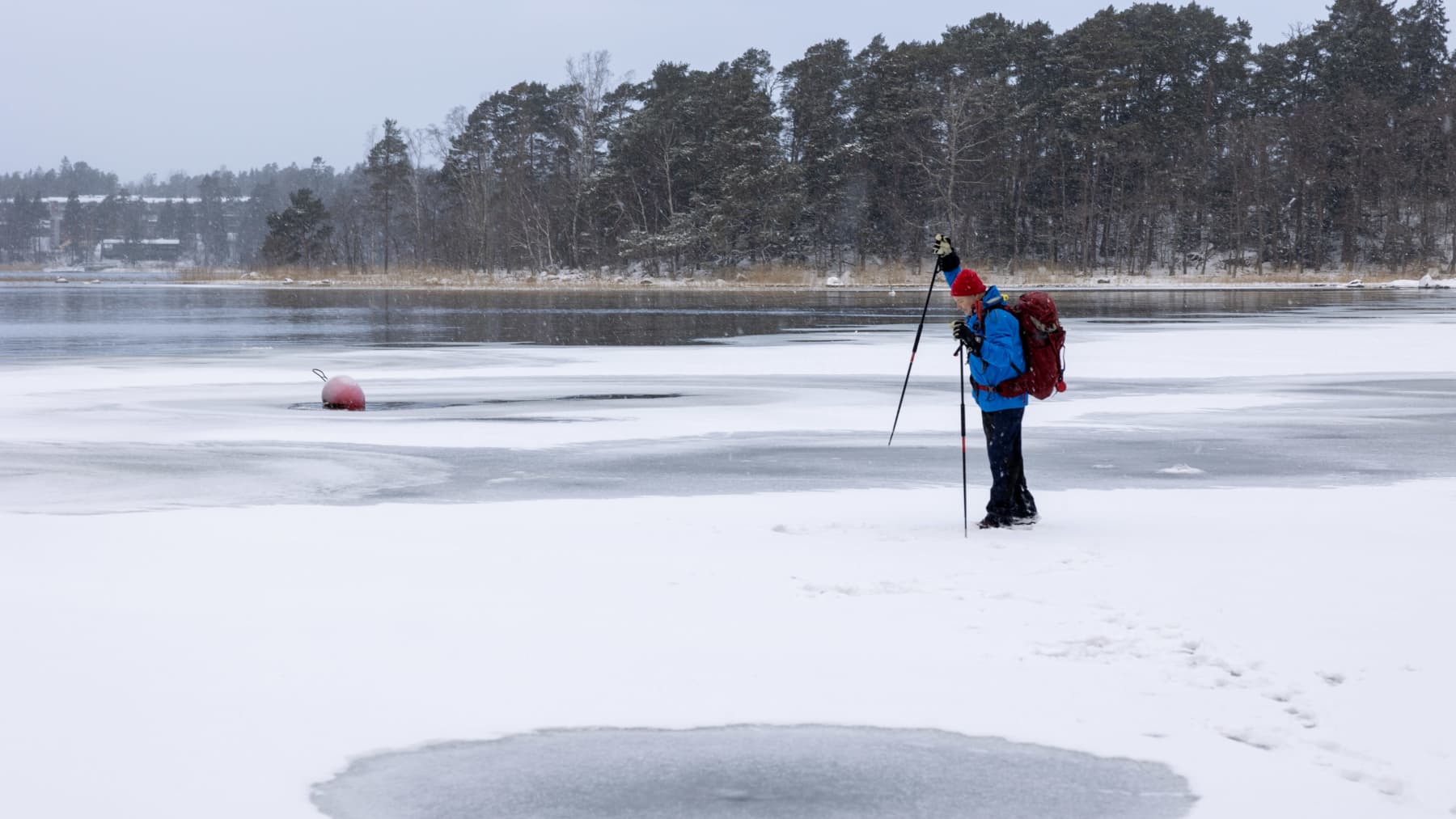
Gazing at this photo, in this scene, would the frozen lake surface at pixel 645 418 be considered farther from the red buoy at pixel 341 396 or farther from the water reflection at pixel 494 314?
the water reflection at pixel 494 314

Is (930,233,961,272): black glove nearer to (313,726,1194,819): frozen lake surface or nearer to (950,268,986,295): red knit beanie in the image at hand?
(950,268,986,295): red knit beanie

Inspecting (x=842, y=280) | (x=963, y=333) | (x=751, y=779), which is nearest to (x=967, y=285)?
(x=963, y=333)

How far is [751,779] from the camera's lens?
14.2 ft

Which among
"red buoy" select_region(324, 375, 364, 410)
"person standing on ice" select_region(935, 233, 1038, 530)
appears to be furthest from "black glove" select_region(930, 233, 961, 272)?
"red buoy" select_region(324, 375, 364, 410)

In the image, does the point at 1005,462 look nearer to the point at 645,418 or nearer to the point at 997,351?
the point at 997,351

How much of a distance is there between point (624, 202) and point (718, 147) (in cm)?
1062

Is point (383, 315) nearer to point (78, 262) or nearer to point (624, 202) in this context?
point (624, 202)

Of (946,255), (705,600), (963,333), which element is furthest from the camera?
(946,255)

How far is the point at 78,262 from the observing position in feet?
644

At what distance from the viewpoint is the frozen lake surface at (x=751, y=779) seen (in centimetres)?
408

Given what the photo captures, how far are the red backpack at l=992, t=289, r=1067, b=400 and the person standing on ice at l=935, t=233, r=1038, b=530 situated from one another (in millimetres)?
47

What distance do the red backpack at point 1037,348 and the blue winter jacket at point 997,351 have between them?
0.04 meters

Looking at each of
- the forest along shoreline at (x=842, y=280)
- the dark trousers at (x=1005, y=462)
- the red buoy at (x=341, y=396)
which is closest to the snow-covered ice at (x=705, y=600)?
the dark trousers at (x=1005, y=462)

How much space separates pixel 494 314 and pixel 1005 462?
3536cm
